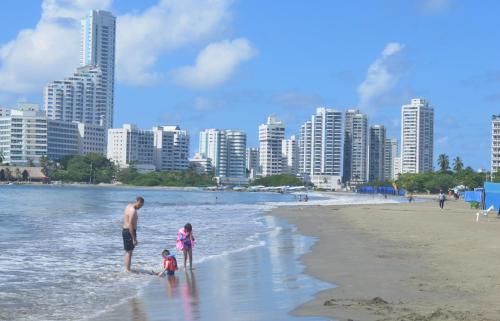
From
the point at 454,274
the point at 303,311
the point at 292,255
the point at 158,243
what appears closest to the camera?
the point at 303,311

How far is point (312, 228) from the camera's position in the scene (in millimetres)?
30875

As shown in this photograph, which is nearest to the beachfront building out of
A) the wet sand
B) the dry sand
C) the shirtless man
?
the dry sand

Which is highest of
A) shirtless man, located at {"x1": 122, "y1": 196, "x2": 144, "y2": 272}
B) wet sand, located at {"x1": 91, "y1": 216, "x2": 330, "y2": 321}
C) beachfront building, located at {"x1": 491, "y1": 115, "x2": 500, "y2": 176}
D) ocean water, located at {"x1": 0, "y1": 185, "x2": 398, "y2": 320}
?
beachfront building, located at {"x1": 491, "y1": 115, "x2": 500, "y2": 176}

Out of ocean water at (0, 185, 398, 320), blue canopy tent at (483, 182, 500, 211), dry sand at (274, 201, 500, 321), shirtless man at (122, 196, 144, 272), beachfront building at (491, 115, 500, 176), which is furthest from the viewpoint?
beachfront building at (491, 115, 500, 176)

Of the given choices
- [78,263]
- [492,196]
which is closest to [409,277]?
[78,263]

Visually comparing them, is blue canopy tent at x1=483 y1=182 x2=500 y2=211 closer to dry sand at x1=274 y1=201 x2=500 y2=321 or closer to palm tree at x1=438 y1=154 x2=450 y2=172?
dry sand at x1=274 y1=201 x2=500 y2=321

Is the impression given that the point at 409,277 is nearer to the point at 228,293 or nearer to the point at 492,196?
the point at 228,293

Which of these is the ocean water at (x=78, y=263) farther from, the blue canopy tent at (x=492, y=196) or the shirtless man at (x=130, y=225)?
the blue canopy tent at (x=492, y=196)

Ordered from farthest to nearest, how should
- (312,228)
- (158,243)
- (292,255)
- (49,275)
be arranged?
(312,228)
(158,243)
(292,255)
(49,275)

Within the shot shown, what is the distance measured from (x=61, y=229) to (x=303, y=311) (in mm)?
20417

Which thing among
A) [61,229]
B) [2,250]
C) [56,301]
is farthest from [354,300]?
[61,229]

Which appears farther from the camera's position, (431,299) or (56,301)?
(56,301)

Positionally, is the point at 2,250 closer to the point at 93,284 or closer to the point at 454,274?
the point at 93,284

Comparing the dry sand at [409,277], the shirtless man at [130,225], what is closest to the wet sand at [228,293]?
the dry sand at [409,277]
